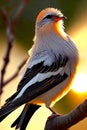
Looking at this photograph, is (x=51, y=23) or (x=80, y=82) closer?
(x=80, y=82)

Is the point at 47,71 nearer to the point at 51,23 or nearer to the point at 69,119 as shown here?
the point at 51,23

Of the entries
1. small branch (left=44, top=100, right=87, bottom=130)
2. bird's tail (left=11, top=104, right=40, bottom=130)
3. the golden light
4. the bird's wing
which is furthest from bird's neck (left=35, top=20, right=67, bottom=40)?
small branch (left=44, top=100, right=87, bottom=130)

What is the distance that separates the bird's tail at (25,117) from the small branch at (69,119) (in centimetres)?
39

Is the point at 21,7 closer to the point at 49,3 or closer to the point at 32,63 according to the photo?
the point at 32,63

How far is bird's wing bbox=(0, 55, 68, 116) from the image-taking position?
367 centimetres

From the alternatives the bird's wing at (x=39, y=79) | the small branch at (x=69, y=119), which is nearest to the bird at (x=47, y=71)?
the bird's wing at (x=39, y=79)

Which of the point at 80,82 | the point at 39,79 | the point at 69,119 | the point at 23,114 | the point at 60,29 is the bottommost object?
the point at 69,119

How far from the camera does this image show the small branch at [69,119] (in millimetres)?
2904

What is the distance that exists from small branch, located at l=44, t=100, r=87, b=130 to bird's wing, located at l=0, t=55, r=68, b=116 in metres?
0.34

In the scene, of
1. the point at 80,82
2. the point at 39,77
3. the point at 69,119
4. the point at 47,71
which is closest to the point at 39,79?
the point at 39,77

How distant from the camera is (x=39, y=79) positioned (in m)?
3.86

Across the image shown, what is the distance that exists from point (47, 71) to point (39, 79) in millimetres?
149

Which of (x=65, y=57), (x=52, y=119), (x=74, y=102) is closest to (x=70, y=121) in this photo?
(x=52, y=119)

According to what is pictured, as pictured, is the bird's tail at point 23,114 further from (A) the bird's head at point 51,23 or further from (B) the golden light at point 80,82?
(A) the bird's head at point 51,23
